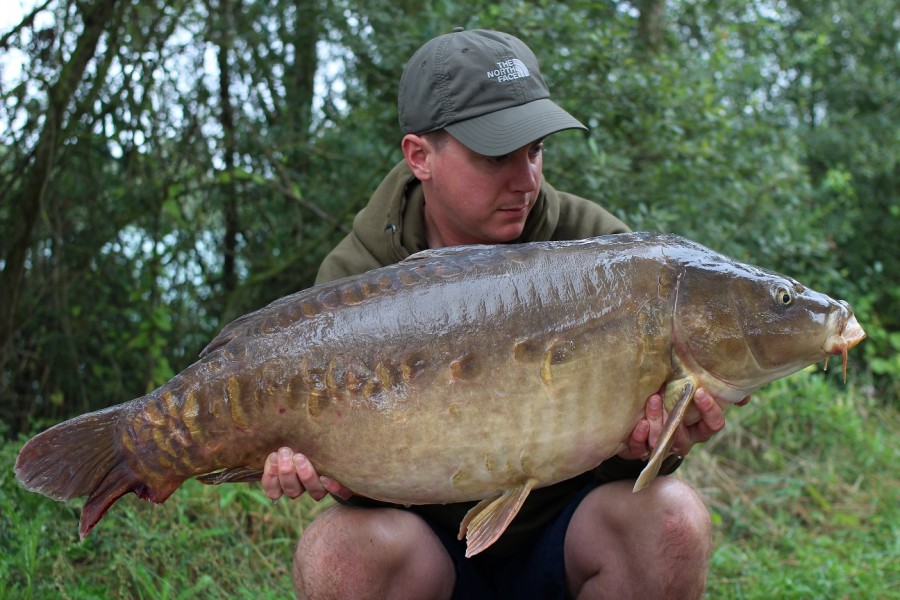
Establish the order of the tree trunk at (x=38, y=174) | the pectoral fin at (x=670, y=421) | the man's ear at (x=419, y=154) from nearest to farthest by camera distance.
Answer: the pectoral fin at (x=670, y=421)
the man's ear at (x=419, y=154)
the tree trunk at (x=38, y=174)

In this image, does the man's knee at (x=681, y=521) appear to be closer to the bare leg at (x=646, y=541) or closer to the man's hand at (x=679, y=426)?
the bare leg at (x=646, y=541)

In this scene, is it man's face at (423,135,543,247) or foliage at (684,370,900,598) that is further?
foliage at (684,370,900,598)

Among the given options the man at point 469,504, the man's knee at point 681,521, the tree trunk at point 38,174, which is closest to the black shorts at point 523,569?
the man at point 469,504

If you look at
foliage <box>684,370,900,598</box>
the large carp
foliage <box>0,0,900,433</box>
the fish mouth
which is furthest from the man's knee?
foliage <box>0,0,900,433</box>

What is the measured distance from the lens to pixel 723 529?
3.35m

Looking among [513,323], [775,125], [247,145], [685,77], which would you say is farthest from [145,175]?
[775,125]

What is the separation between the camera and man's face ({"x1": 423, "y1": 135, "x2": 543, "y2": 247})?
2.01m

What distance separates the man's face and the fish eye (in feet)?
1.86

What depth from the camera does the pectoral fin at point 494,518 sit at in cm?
164

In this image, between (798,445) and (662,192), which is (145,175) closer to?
(662,192)

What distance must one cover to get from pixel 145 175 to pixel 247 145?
1.88 ft

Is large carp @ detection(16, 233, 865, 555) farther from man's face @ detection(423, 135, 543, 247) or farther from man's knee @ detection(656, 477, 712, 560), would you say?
man's face @ detection(423, 135, 543, 247)

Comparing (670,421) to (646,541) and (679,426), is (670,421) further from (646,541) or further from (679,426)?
(646,541)

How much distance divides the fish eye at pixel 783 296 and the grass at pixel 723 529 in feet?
4.13
